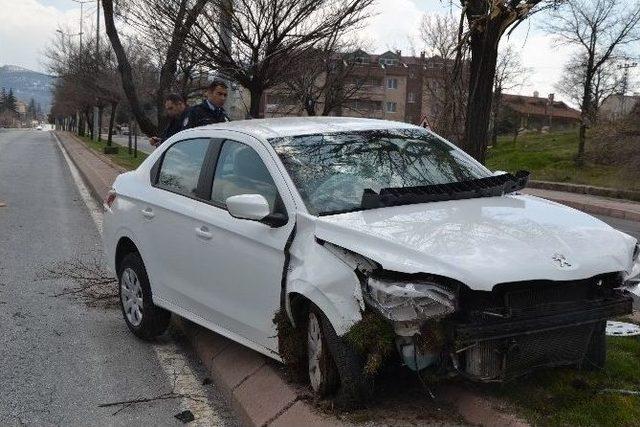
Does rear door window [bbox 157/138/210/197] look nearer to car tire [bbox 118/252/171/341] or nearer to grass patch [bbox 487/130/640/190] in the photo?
car tire [bbox 118/252/171/341]

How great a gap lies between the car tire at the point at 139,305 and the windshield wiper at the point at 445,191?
217 centimetres

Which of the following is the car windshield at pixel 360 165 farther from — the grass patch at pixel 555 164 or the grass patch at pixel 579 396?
the grass patch at pixel 555 164

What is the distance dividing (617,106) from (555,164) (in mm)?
4200

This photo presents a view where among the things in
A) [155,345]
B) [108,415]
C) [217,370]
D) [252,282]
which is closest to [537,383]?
[252,282]

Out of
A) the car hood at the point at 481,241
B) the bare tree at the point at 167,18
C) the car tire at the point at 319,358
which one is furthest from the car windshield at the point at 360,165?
the bare tree at the point at 167,18

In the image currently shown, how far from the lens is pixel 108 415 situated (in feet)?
13.1

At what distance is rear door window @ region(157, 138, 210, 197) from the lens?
192 inches

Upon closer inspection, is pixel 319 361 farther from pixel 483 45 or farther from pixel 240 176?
pixel 483 45

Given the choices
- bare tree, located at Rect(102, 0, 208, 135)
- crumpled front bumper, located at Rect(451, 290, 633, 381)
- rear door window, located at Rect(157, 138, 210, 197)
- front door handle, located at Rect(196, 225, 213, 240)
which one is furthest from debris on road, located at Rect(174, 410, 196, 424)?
bare tree, located at Rect(102, 0, 208, 135)

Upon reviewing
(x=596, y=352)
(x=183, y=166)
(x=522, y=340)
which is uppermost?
(x=183, y=166)

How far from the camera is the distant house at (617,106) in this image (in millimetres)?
28906

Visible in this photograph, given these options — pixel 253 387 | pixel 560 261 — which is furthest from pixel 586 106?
pixel 560 261

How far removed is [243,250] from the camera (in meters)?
4.06

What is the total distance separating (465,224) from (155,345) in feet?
9.46
